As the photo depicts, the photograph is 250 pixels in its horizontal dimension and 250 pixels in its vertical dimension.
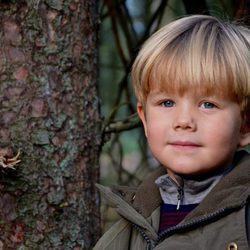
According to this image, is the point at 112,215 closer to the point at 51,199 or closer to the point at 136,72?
the point at 51,199

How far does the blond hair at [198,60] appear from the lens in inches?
95.6

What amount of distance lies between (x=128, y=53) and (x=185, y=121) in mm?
1795

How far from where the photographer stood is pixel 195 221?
7.96 feet

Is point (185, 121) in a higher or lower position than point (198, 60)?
lower

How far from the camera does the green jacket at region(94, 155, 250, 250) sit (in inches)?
93.6

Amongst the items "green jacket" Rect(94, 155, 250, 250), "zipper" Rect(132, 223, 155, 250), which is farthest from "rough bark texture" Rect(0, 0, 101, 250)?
"zipper" Rect(132, 223, 155, 250)

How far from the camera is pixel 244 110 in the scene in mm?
2494

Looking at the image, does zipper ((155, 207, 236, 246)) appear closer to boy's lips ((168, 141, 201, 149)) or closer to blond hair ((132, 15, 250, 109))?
boy's lips ((168, 141, 201, 149))

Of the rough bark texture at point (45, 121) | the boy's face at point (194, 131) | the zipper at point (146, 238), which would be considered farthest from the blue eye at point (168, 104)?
the rough bark texture at point (45, 121)

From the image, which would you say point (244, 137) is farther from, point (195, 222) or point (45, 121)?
point (45, 121)

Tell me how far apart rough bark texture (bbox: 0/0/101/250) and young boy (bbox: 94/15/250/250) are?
333mm

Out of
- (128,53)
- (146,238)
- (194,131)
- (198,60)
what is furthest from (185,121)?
(128,53)

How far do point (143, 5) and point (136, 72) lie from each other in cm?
162

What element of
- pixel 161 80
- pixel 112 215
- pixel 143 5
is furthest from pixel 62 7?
pixel 112 215
